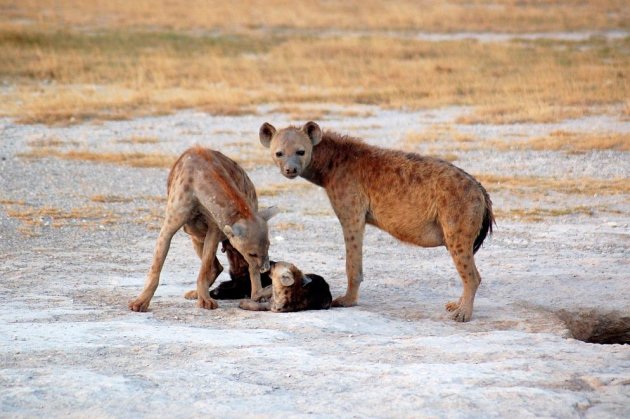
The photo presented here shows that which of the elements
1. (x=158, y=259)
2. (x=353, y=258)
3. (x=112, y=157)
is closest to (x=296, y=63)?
(x=112, y=157)

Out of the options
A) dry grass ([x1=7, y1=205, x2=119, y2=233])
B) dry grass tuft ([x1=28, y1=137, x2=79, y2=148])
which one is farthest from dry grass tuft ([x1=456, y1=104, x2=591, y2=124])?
dry grass ([x1=7, y1=205, x2=119, y2=233])

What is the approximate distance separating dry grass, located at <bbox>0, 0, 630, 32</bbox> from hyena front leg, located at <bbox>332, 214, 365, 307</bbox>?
1901 cm

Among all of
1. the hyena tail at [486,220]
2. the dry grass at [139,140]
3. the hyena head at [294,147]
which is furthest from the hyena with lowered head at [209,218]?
the dry grass at [139,140]

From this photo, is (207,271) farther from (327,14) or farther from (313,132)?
(327,14)

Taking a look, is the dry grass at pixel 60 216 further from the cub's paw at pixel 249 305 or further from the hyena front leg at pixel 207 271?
the cub's paw at pixel 249 305

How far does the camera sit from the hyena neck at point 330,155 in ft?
21.3

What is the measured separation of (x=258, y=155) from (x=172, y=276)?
16.1ft

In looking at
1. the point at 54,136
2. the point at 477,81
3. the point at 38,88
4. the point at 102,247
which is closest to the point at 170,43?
the point at 38,88

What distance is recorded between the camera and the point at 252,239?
237 inches

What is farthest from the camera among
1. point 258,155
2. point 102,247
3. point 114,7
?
point 114,7

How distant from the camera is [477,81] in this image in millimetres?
16859

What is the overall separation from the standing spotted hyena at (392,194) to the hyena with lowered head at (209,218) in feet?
1.46

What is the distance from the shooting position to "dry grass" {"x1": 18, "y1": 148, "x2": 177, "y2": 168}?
452 inches

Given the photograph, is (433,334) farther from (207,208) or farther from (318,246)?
(318,246)
